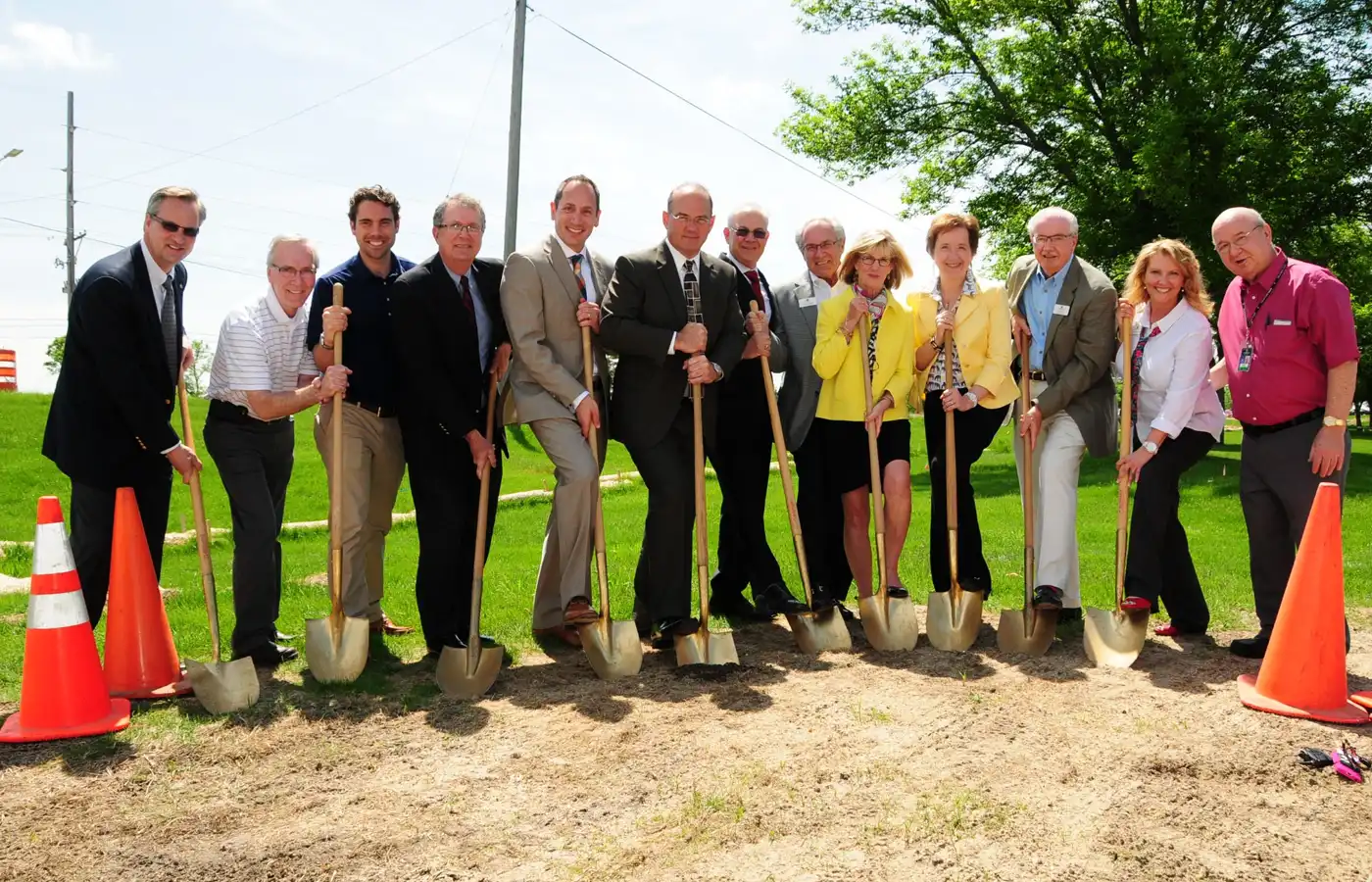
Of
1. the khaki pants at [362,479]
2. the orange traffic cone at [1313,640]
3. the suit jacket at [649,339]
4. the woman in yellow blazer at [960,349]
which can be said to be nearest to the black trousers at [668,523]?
the suit jacket at [649,339]

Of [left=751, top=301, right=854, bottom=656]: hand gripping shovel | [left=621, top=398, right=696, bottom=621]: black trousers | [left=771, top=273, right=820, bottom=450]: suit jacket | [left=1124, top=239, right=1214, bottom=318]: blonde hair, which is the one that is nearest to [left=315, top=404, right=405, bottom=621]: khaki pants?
[left=621, top=398, right=696, bottom=621]: black trousers

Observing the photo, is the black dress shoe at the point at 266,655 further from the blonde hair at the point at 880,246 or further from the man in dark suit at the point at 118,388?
the blonde hair at the point at 880,246

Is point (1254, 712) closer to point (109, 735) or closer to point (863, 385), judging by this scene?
point (863, 385)

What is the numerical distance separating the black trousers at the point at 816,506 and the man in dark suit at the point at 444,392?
70.6 inches

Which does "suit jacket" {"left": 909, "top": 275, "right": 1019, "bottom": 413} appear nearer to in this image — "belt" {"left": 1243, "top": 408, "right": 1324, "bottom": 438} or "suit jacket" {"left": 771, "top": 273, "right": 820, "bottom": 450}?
"suit jacket" {"left": 771, "top": 273, "right": 820, "bottom": 450}

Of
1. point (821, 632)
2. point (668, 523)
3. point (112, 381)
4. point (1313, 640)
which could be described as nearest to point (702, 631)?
point (668, 523)

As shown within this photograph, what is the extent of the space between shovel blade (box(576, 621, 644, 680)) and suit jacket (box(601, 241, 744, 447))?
3.19 feet

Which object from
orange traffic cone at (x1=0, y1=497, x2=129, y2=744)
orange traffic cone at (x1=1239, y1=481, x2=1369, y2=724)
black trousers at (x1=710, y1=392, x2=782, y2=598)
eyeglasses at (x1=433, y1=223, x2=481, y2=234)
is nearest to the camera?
orange traffic cone at (x1=0, y1=497, x2=129, y2=744)

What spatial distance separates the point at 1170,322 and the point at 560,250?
325 cm

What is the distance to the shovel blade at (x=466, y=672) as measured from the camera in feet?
16.6

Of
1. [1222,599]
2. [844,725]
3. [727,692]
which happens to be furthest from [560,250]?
[1222,599]

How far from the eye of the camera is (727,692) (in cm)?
505

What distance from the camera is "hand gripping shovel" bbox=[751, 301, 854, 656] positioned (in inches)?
229

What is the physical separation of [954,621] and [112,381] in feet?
14.2
